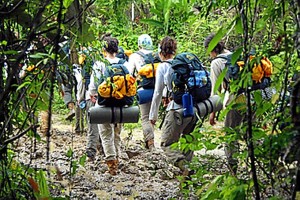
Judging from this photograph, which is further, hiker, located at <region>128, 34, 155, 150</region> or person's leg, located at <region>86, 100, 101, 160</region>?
hiker, located at <region>128, 34, 155, 150</region>

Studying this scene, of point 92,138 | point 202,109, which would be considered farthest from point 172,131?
point 92,138

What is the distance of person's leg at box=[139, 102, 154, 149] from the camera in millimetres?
7434

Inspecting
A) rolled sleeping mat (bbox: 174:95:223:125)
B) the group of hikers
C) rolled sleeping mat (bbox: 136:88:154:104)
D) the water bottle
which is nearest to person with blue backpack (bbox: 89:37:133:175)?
the group of hikers

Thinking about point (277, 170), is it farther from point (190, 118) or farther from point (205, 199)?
point (190, 118)

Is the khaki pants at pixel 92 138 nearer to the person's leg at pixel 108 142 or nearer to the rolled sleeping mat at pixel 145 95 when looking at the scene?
the person's leg at pixel 108 142

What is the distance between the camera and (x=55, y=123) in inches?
427

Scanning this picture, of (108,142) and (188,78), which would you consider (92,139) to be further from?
(188,78)

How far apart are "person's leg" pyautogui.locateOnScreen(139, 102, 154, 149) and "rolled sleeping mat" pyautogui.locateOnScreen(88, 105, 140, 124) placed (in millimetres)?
1082

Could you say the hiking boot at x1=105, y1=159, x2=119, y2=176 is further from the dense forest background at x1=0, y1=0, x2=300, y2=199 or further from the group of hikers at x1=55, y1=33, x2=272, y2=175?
the dense forest background at x1=0, y1=0, x2=300, y2=199

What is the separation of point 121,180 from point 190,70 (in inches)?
69.2

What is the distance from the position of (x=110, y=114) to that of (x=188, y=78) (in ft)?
3.40

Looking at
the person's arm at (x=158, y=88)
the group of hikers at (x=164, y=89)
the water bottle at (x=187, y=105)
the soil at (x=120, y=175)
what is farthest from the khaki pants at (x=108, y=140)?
the water bottle at (x=187, y=105)

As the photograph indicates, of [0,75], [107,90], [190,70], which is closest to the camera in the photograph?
[0,75]

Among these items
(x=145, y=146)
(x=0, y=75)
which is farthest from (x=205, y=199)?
(x=145, y=146)
